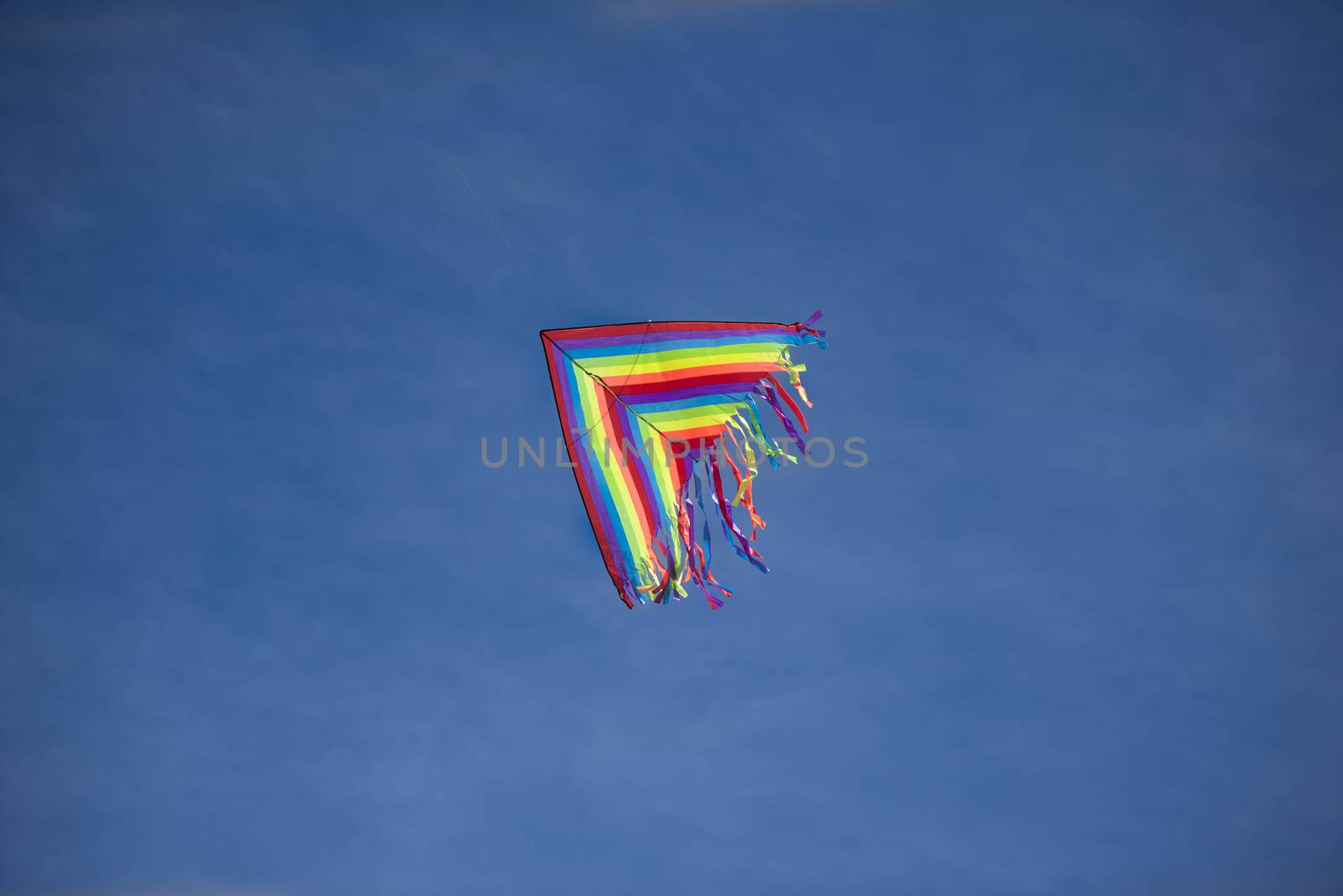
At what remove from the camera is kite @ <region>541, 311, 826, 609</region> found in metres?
13.4

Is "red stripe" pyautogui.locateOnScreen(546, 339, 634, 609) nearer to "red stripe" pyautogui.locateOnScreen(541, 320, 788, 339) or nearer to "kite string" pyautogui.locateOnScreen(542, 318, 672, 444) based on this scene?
"kite string" pyautogui.locateOnScreen(542, 318, 672, 444)

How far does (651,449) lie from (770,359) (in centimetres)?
141

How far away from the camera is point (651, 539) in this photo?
44.2 ft

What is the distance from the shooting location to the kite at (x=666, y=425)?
13430 millimetres

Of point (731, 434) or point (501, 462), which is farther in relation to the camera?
point (501, 462)

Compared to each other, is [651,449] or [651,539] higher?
[651,449]

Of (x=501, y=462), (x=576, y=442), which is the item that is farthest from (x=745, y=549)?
(x=501, y=462)

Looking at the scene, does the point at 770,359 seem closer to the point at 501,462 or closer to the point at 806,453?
the point at 806,453

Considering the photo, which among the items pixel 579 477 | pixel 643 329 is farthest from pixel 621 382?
pixel 579 477

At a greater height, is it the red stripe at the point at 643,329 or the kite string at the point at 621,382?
the red stripe at the point at 643,329

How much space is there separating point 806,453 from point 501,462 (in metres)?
6.09

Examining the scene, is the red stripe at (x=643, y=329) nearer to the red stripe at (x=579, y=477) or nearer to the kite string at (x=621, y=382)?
the kite string at (x=621, y=382)

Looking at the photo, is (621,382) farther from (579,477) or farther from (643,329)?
(579,477)

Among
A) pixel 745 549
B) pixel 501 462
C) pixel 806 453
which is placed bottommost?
pixel 745 549
